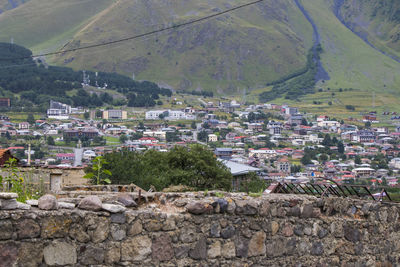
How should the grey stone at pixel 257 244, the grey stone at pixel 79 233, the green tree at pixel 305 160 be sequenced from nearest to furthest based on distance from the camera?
1. the grey stone at pixel 79 233
2. the grey stone at pixel 257 244
3. the green tree at pixel 305 160

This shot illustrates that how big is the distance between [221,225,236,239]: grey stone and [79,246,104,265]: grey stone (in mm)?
1317

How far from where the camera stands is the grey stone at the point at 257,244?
607cm

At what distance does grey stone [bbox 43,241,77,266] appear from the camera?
4.73 m

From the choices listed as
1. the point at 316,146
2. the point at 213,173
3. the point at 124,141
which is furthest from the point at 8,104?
the point at 213,173

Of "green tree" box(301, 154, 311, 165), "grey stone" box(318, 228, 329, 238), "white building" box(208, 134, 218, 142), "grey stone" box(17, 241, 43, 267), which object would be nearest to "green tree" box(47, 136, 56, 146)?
"white building" box(208, 134, 218, 142)

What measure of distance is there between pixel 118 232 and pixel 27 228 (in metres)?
0.80

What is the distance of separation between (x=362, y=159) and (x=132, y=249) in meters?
155

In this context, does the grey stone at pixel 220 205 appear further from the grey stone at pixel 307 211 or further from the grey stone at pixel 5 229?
the grey stone at pixel 5 229

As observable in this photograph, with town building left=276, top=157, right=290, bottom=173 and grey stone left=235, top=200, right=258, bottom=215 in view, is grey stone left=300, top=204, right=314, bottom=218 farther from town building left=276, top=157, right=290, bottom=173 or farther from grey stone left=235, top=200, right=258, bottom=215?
town building left=276, top=157, right=290, bottom=173

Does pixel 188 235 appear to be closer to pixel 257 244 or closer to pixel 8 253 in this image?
pixel 257 244

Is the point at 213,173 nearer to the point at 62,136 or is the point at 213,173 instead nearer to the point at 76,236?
the point at 76,236

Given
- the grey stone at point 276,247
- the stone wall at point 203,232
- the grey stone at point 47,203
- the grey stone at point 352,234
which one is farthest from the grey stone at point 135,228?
the grey stone at point 352,234

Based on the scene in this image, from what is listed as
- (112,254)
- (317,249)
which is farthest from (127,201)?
(317,249)

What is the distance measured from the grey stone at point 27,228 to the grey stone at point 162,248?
108cm
